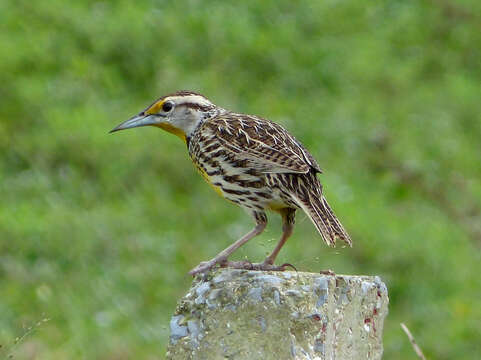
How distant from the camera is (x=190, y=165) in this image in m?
9.52

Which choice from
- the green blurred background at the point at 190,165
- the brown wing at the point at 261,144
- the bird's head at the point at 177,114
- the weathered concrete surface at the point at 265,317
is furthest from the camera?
the green blurred background at the point at 190,165

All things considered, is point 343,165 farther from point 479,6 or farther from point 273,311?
point 273,311

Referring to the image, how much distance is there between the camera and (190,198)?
9344mm

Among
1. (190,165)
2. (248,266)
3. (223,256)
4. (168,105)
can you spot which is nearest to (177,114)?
(168,105)

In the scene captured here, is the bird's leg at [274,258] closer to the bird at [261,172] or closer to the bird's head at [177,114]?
the bird at [261,172]

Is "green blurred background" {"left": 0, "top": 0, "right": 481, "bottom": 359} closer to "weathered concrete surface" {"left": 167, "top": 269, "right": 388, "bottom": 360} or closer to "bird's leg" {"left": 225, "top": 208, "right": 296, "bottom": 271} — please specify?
"bird's leg" {"left": 225, "top": 208, "right": 296, "bottom": 271}

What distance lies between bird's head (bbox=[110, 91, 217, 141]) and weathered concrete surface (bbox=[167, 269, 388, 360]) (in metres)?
1.55

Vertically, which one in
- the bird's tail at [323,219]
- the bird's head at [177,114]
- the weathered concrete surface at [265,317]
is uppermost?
the bird's head at [177,114]

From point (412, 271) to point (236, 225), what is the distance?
167cm

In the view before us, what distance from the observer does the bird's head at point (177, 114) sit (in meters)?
5.27

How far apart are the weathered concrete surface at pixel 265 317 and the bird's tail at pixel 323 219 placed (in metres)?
0.48

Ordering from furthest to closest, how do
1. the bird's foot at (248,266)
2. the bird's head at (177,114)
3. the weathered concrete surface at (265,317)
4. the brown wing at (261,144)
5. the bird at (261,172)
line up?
the bird's head at (177,114) < the brown wing at (261,144) < the bird at (261,172) < the bird's foot at (248,266) < the weathered concrete surface at (265,317)

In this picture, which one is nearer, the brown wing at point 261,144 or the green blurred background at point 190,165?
the brown wing at point 261,144

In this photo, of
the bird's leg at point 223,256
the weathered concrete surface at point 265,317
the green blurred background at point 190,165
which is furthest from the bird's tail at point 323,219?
the green blurred background at point 190,165
